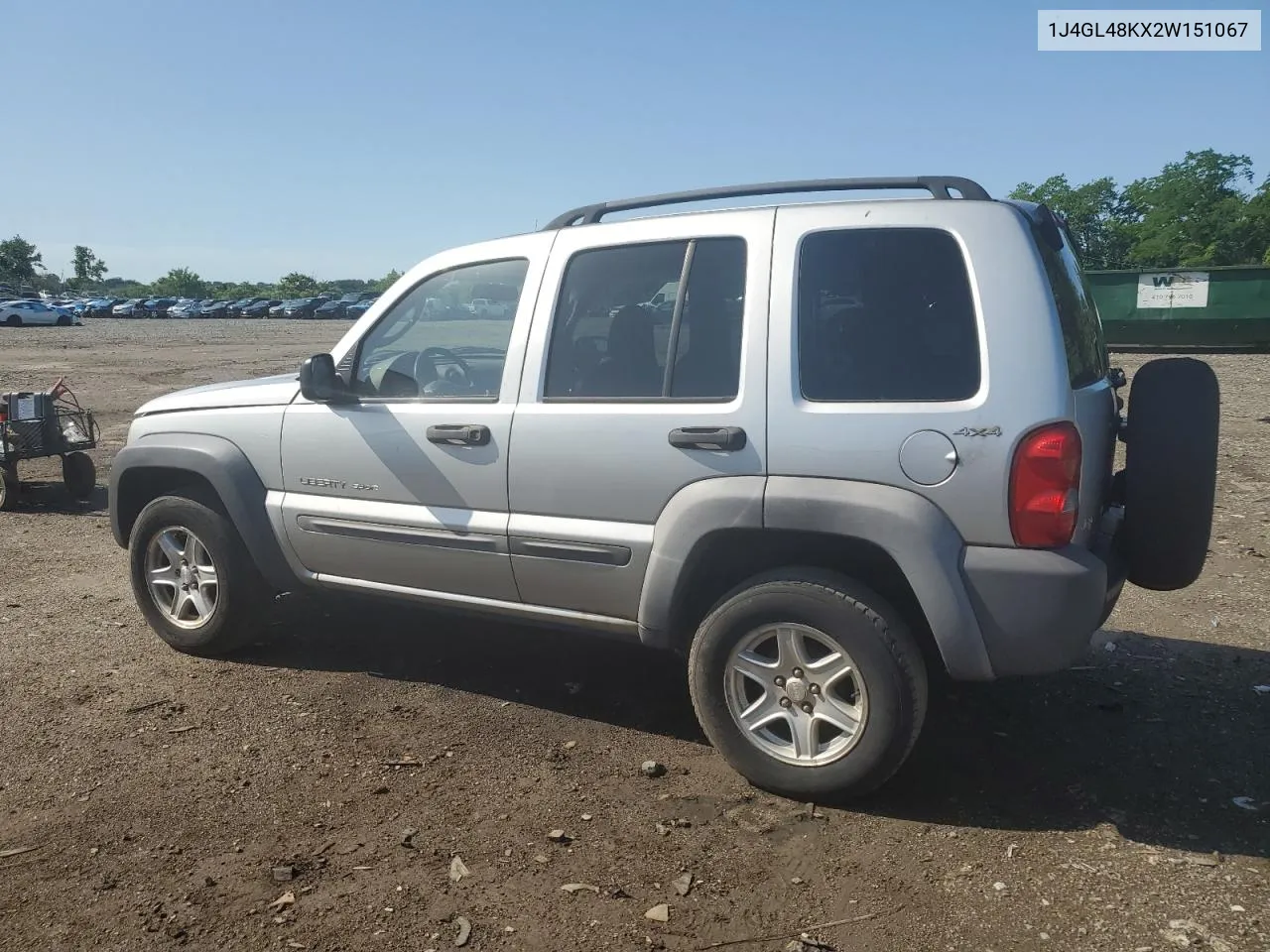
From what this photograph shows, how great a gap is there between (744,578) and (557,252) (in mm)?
1465

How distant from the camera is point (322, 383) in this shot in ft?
14.4

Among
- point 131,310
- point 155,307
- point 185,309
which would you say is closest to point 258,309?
point 185,309

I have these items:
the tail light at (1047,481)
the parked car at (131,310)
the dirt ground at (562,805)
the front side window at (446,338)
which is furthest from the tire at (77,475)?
the parked car at (131,310)

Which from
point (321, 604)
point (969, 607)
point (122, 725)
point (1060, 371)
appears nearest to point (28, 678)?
point (122, 725)

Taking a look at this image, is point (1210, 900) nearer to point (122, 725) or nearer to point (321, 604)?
point (122, 725)

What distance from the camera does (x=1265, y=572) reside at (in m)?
6.27

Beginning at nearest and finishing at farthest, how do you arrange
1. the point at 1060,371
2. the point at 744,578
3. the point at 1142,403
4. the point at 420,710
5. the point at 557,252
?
the point at 1060,371, the point at 1142,403, the point at 744,578, the point at 557,252, the point at 420,710

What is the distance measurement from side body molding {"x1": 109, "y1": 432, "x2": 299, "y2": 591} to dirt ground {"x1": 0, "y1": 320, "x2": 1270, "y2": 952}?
547mm

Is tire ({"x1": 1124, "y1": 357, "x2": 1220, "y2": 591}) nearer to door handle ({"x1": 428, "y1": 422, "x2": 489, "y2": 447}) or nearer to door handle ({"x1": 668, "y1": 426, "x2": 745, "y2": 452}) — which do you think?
door handle ({"x1": 668, "y1": 426, "x2": 745, "y2": 452})

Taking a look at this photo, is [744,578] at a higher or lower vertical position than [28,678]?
higher

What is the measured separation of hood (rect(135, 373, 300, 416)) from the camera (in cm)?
475

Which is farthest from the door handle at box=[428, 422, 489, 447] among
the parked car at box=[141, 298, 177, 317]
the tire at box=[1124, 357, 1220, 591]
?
the parked car at box=[141, 298, 177, 317]

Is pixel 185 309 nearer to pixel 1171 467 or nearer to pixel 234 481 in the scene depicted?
pixel 234 481

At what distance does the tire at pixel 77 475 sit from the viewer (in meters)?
8.98
